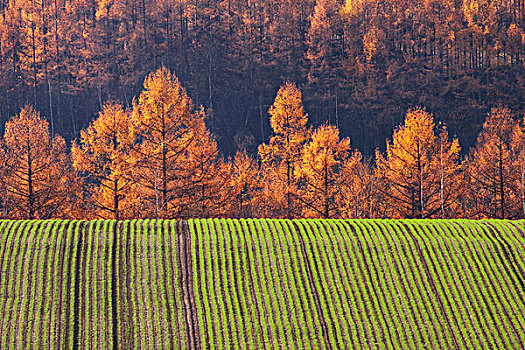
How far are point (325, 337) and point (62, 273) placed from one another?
13876 millimetres

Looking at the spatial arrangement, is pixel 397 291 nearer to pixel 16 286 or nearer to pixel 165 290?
pixel 165 290

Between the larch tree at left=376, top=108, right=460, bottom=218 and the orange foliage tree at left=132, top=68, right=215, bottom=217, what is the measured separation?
16832 millimetres

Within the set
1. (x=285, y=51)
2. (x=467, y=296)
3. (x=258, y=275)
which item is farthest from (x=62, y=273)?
(x=285, y=51)

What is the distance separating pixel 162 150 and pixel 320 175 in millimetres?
12848

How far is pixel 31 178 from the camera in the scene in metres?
46.1

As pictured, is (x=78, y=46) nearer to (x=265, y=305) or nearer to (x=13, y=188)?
(x=13, y=188)

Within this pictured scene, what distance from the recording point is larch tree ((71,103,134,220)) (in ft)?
154

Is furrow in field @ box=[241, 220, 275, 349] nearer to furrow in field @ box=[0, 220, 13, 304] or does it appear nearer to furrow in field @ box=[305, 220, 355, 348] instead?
furrow in field @ box=[305, 220, 355, 348]

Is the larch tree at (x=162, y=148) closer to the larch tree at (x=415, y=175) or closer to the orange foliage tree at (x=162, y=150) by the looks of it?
the orange foliage tree at (x=162, y=150)

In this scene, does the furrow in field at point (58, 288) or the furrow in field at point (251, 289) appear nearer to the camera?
the furrow in field at point (58, 288)

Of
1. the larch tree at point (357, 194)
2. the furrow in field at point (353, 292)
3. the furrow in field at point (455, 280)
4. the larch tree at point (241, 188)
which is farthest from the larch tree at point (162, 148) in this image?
the furrow in field at point (455, 280)

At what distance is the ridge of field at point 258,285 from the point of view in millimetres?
30312

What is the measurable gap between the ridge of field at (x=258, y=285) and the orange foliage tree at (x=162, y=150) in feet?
31.7

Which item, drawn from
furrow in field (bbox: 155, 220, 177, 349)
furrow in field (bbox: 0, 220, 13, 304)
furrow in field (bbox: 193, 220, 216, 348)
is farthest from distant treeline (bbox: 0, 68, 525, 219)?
furrow in field (bbox: 193, 220, 216, 348)
